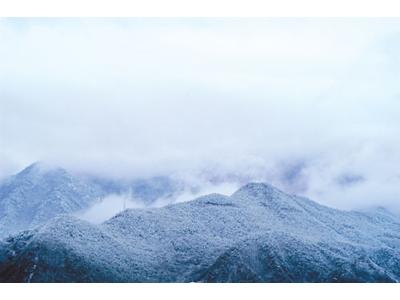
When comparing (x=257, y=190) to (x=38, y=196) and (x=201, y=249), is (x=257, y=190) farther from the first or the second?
(x=38, y=196)

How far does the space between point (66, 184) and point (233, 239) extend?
6.79 meters

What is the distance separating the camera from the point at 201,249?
31.2ft

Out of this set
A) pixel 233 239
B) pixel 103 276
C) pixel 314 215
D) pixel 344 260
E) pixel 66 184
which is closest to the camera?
pixel 103 276

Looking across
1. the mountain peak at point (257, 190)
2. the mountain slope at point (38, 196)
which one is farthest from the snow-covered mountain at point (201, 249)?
the mountain slope at point (38, 196)

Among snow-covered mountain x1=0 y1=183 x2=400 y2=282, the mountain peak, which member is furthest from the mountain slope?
the mountain peak

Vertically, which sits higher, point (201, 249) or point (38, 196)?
point (38, 196)

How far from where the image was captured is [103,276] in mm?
8234

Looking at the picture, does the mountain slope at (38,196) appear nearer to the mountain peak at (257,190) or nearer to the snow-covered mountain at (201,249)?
the snow-covered mountain at (201,249)

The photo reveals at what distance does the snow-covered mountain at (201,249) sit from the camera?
847cm

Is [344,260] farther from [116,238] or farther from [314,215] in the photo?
[116,238]

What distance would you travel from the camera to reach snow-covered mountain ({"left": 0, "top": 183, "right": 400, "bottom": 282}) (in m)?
8.47

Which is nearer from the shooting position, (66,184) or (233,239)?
(233,239)

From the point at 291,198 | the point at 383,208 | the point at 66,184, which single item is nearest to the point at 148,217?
the point at 291,198

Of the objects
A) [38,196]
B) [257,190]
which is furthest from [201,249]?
[38,196]
